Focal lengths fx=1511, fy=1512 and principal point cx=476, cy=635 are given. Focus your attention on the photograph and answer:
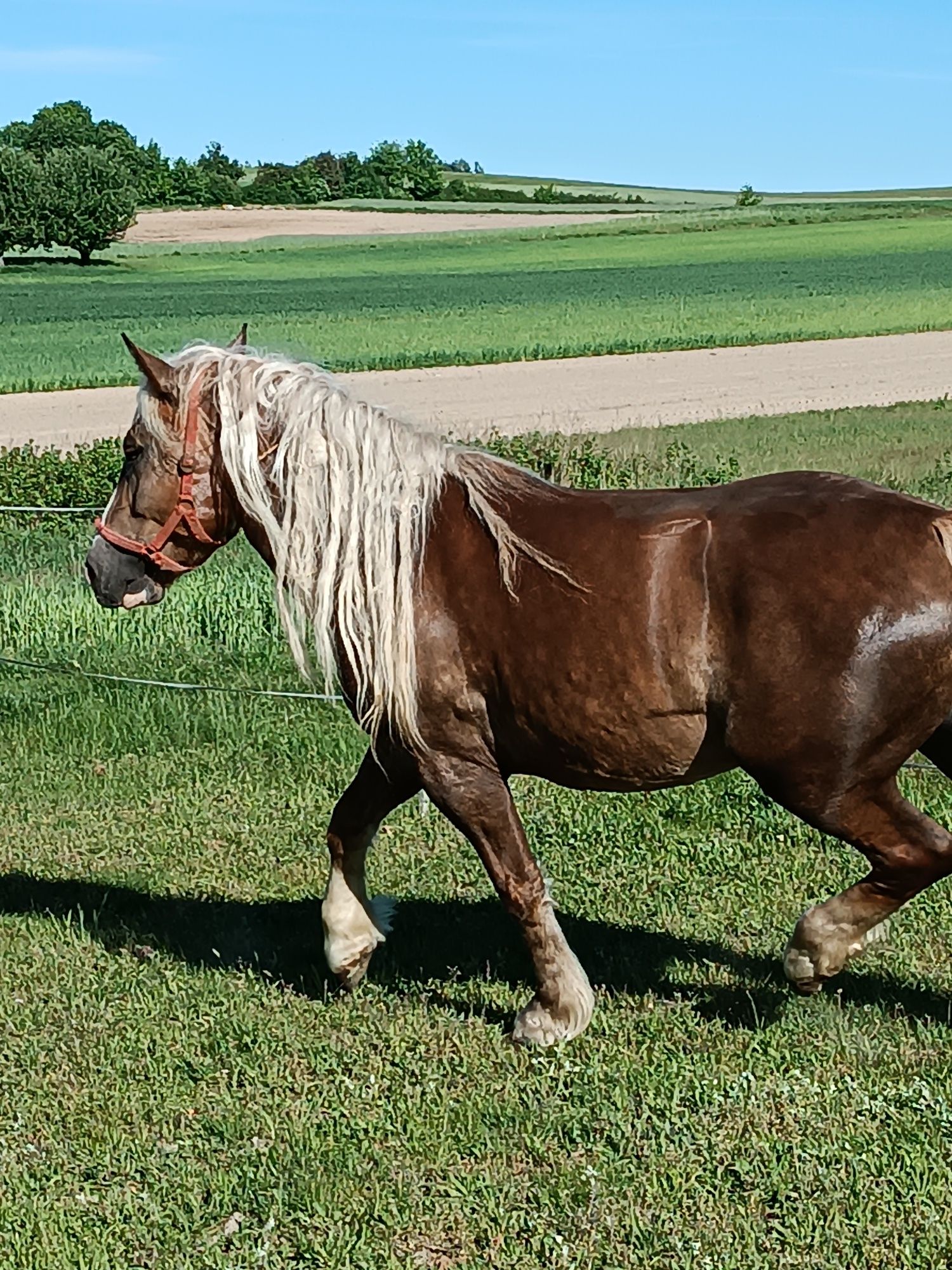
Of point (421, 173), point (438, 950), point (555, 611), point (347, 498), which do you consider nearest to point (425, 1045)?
point (438, 950)

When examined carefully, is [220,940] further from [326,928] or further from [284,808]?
[284,808]

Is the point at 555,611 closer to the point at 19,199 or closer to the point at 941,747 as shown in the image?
the point at 941,747

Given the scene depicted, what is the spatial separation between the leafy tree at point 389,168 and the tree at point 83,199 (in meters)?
65.2

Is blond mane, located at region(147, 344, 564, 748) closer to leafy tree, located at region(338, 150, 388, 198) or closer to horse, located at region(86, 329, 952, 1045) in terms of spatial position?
horse, located at region(86, 329, 952, 1045)

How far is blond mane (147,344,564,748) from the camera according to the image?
16.1 feet

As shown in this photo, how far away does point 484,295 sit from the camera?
56656mm

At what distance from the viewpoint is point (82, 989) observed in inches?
225

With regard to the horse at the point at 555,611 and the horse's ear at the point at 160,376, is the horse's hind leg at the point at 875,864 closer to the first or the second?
the horse at the point at 555,611

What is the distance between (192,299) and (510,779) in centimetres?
5062

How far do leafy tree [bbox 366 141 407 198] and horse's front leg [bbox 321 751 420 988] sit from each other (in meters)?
149

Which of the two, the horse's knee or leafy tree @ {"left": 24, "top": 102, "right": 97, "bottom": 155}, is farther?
leafy tree @ {"left": 24, "top": 102, "right": 97, "bottom": 155}

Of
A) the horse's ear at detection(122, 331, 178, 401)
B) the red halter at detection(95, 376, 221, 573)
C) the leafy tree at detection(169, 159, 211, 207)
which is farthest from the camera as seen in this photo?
the leafy tree at detection(169, 159, 211, 207)

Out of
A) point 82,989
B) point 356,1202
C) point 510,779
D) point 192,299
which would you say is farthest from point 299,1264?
point 192,299

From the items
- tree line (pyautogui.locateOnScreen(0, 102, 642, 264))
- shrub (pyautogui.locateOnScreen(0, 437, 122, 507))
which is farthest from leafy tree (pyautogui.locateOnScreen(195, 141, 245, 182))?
shrub (pyautogui.locateOnScreen(0, 437, 122, 507))
